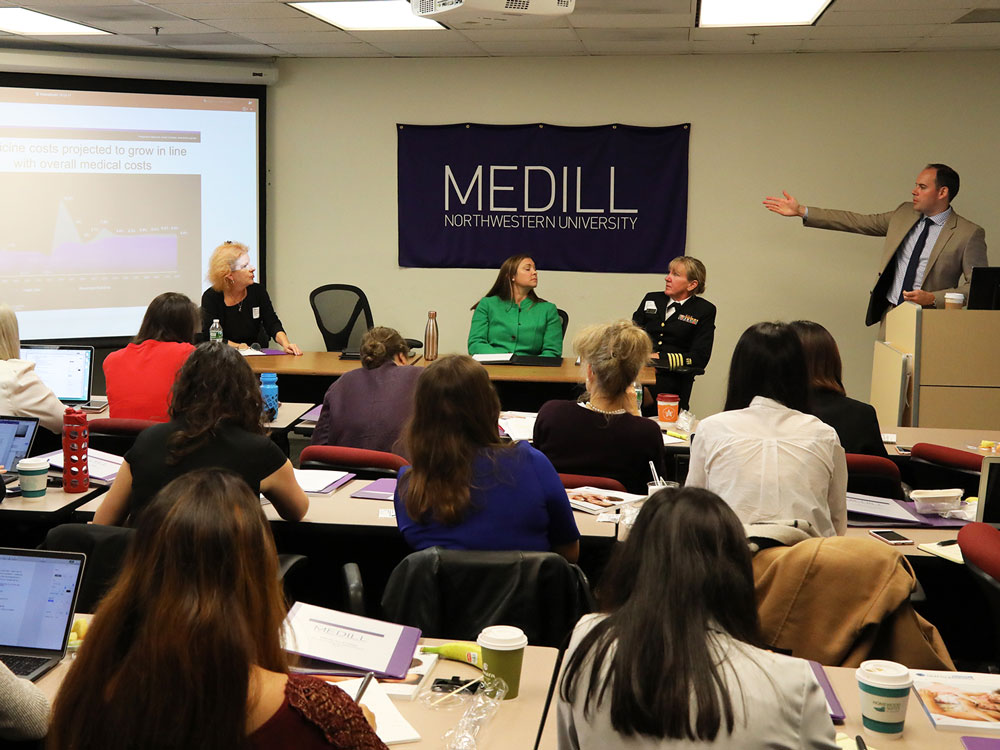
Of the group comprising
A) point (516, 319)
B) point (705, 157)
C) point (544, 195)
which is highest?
point (705, 157)

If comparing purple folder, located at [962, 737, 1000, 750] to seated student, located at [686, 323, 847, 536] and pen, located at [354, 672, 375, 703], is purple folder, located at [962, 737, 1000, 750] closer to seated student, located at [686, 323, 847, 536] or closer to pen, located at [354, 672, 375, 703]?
seated student, located at [686, 323, 847, 536]

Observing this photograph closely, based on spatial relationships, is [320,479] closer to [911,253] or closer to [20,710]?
[20,710]

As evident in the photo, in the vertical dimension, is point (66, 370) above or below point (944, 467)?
above

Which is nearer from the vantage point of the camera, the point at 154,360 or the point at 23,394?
the point at 23,394

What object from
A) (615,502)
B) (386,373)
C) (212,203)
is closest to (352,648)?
(615,502)

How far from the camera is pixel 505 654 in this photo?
73.6 inches

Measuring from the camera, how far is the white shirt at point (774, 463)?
259 centimetres

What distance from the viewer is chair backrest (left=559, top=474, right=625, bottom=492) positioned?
3.33 m

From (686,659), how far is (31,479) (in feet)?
8.61

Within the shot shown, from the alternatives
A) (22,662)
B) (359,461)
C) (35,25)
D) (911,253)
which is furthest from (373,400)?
(35,25)

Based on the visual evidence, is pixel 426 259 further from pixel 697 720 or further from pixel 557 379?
pixel 697 720

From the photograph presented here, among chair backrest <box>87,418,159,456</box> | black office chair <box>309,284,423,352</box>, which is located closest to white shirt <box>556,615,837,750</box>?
chair backrest <box>87,418,159,456</box>

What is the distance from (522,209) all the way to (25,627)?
19.2 feet

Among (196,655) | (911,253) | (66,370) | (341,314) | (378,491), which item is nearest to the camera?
(196,655)
